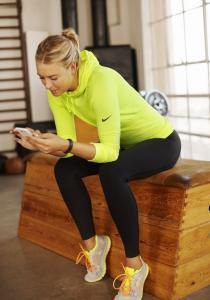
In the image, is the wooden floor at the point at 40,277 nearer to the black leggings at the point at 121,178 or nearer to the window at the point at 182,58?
the black leggings at the point at 121,178

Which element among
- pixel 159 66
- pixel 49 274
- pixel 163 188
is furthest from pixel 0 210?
pixel 159 66

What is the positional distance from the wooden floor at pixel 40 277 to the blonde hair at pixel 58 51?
887 mm

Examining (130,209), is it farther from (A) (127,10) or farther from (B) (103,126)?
(A) (127,10)

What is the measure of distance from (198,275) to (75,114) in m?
0.81

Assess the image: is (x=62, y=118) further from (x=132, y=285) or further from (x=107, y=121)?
(x=132, y=285)

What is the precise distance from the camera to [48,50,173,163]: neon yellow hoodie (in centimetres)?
149

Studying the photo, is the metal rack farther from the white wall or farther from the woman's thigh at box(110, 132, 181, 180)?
the woman's thigh at box(110, 132, 181, 180)

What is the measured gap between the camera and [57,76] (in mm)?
1548

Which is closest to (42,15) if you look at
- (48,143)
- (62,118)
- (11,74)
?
(11,74)

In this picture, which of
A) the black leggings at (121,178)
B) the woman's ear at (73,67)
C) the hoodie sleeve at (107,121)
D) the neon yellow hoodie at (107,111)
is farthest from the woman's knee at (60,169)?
the woman's ear at (73,67)

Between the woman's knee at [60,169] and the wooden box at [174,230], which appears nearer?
the wooden box at [174,230]

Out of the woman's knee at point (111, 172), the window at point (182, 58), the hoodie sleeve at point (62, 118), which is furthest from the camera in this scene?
the window at point (182, 58)

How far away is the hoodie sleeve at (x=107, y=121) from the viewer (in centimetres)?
148

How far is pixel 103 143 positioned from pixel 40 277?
0.76 metres
